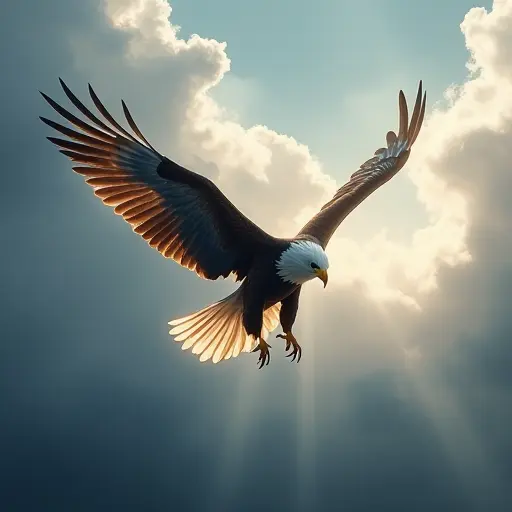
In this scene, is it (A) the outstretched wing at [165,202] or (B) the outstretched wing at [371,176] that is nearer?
(A) the outstretched wing at [165,202]

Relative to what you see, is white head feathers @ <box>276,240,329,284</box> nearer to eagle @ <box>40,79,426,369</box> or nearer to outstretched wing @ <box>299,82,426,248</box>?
eagle @ <box>40,79,426,369</box>

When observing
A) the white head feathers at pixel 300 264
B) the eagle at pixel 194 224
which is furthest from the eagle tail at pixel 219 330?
the white head feathers at pixel 300 264

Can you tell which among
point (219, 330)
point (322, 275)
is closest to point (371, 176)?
point (219, 330)

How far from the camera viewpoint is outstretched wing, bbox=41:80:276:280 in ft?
30.2

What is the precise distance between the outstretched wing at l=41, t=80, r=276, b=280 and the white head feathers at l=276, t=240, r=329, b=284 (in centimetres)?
45

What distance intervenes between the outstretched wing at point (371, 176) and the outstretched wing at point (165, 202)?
1.09 metres

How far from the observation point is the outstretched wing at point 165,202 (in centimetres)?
920

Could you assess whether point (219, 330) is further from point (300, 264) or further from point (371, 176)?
point (371, 176)

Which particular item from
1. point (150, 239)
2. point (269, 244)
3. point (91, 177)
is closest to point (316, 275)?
point (269, 244)

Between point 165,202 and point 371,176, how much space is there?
3930mm

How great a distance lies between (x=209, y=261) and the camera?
9578mm

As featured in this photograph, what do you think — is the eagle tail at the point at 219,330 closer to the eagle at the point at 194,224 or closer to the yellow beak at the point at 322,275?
the eagle at the point at 194,224

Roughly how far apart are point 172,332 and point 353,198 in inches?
126

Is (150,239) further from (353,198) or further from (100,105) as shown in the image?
(353,198)
